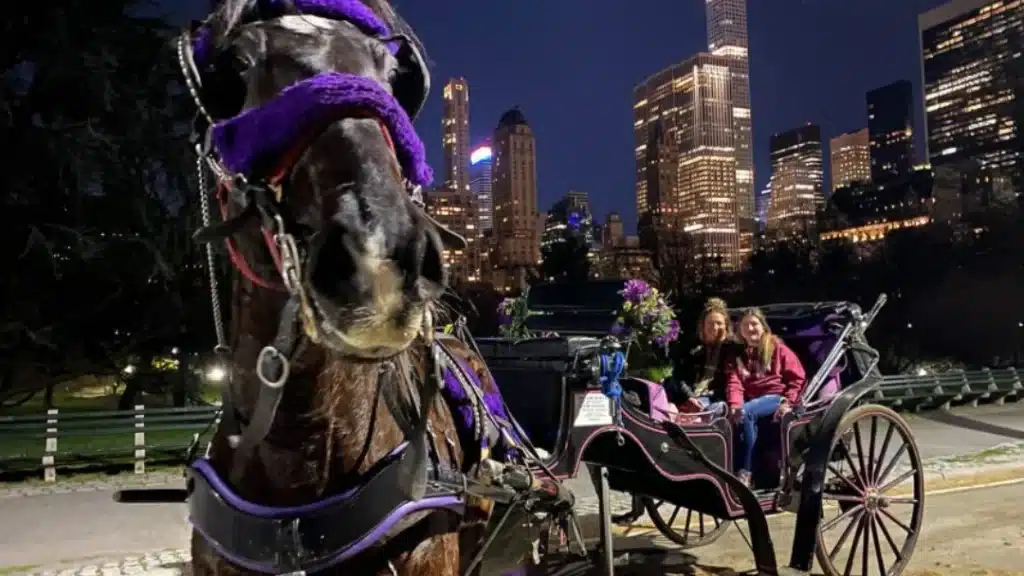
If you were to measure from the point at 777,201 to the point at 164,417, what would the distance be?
154871mm

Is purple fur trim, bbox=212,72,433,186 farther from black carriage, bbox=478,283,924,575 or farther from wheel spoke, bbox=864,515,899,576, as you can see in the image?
wheel spoke, bbox=864,515,899,576

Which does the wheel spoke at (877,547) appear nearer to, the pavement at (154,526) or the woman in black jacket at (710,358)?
the pavement at (154,526)

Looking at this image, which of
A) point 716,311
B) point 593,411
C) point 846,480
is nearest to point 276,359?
point 593,411

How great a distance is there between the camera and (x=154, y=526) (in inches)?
303

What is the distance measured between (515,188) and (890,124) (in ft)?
261

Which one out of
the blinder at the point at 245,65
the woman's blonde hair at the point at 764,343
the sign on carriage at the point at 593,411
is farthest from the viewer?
the woman's blonde hair at the point at 764,343

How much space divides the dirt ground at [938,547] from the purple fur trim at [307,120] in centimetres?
503

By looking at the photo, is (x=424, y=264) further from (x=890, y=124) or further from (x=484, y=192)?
(x=890, y=124)

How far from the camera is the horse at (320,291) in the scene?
5.36 feet

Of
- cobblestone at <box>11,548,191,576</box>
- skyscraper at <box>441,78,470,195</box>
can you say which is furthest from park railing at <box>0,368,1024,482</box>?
skyscraper at <box>441,78,470,195</box>

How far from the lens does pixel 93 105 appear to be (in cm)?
1309

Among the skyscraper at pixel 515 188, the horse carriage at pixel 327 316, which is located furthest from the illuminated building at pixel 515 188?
the horse carriage at pixel 327 316

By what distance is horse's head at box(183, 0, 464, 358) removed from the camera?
1.60m

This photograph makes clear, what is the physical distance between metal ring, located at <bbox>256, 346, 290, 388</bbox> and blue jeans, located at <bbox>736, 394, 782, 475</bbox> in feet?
14.7
